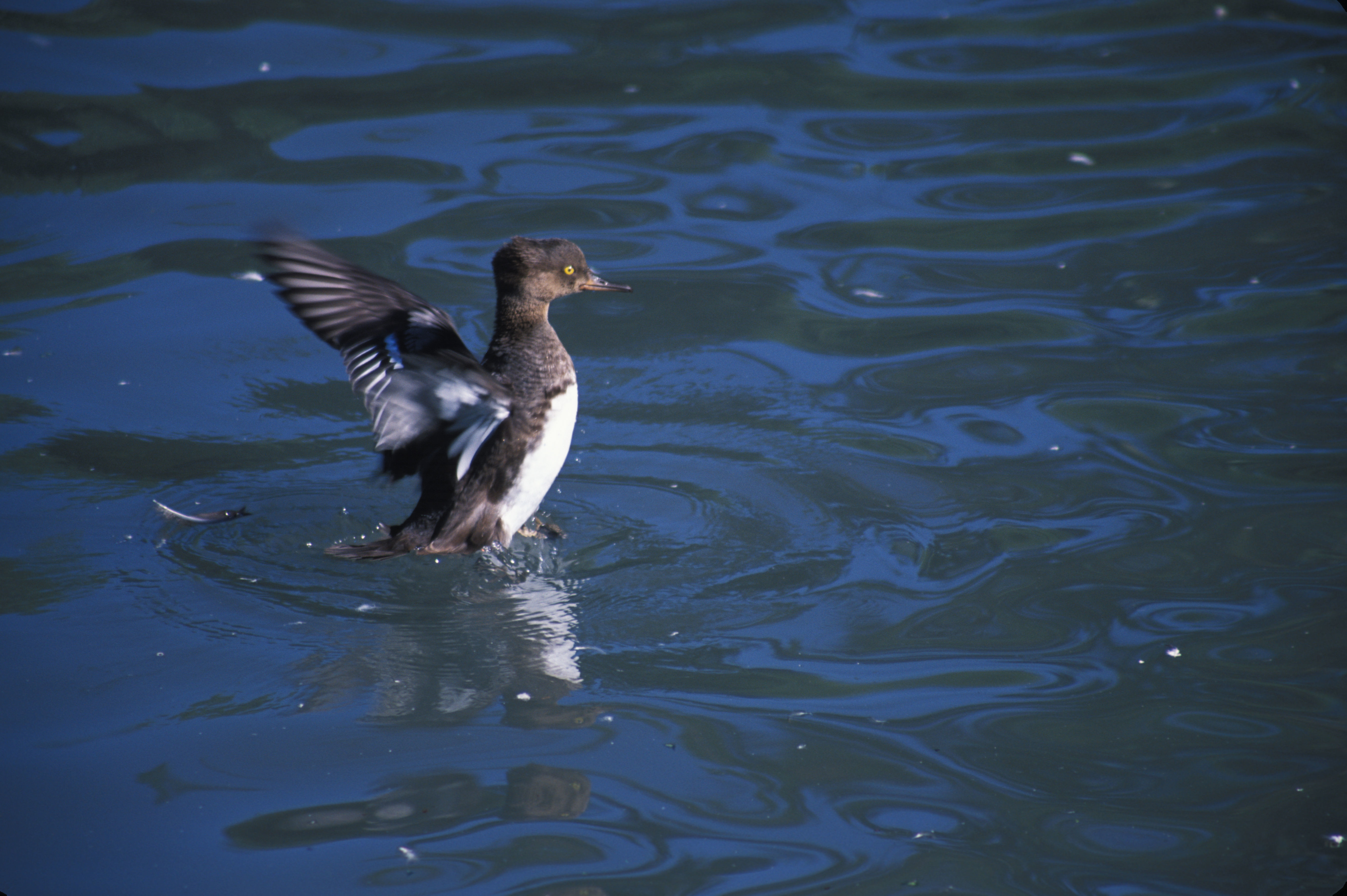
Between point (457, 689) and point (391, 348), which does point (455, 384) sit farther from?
point (457, 689)

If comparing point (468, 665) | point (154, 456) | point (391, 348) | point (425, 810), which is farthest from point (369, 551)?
point (154, 456)

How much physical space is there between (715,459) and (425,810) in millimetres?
2285

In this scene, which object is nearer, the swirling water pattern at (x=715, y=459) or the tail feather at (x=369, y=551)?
the swirling water pattern at (x=715, y=459)

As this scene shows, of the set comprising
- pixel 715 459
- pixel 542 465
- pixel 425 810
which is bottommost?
pixel 425 810

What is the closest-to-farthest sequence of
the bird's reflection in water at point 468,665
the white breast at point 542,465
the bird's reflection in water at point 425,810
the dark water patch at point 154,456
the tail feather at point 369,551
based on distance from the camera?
the bird's reflection in water at point 425,810, the bird's reflection in water at point 468,665, the tail feather at point 369,551, the white breast at point 542,465, the dark water patch at point 154,456

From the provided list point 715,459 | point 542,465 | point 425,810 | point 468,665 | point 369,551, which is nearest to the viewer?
point 425,810

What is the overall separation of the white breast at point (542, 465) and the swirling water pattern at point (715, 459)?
0.66 feet

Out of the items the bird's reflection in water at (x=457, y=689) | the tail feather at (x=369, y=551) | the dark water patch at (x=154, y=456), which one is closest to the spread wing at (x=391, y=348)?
the tail feather at (x=369, y=551)

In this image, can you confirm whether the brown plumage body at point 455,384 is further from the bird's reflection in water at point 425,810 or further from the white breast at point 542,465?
the bird's reflection in water at point 425,810

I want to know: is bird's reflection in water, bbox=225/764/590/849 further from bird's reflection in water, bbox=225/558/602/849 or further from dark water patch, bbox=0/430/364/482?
dark water patch, bbox=0/430/364/482

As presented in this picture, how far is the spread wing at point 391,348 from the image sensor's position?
424 centimetres

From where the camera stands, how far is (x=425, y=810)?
11.7ft

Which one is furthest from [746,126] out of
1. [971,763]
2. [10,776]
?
[10,776]

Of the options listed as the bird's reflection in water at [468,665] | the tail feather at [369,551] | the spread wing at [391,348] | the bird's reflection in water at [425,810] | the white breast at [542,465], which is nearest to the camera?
the bird's reflection in water at [425,810]
